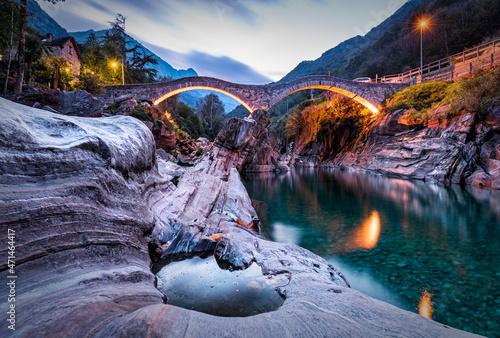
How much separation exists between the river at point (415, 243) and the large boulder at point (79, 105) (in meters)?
10.5

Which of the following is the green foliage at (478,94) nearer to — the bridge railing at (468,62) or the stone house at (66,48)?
the bridge railing at (468,62)

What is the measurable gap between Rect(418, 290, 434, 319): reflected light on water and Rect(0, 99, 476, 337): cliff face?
0.98 metres

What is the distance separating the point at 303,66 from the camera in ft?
440

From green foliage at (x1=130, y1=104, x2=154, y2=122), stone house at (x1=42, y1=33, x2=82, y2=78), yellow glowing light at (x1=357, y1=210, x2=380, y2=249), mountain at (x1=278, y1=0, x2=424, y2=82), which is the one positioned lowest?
yellow glowing light at (x1=357, y1=210, x2=380, y2=249)

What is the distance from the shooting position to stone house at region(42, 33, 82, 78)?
939 inches

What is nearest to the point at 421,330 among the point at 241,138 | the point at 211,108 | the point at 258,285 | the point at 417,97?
the point at 258,285

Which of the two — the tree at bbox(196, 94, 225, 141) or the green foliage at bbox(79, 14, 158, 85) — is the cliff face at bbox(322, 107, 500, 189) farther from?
the green foliage at bbox(79, 14, 158, 85)

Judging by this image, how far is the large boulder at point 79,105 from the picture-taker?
11.1 metres

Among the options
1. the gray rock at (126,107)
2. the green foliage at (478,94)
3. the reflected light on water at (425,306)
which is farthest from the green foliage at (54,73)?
the green foliage at (478,94)

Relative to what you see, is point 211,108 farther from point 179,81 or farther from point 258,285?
point 258,285

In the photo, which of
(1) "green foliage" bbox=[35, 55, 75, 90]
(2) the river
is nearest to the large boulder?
(1) "green foliage" bbox=[35, 55, 75, 90]

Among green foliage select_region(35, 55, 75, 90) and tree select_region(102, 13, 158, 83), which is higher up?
tree select_region(102, 13, 158, 83)

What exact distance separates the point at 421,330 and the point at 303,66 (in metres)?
152

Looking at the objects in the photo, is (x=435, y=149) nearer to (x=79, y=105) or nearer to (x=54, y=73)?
(x=79, y=105)
